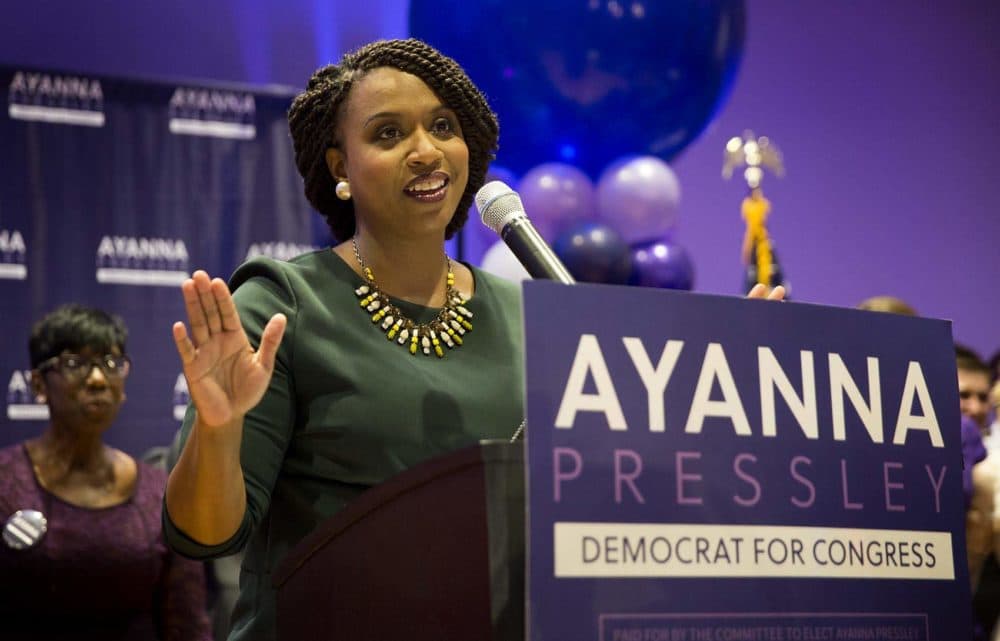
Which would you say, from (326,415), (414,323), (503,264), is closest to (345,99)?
(414,323)

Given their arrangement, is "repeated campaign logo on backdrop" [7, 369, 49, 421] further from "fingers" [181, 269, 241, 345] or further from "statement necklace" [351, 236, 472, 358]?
"fingers" [181, 269, 241, 345]

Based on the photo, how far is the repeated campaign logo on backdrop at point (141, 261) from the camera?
16.5ft

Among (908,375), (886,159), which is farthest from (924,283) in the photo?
(908,375)

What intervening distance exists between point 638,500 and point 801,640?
0.80ft

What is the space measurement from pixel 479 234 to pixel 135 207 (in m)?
1.44

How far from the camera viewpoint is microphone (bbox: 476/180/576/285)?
59.9 inches

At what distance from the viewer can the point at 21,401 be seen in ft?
16.0

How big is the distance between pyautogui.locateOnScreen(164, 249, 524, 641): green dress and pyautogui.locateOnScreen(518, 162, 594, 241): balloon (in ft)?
10.1

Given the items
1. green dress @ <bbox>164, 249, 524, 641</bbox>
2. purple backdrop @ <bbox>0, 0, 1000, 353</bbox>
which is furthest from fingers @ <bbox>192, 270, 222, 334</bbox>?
purple backdrop @ <bbox>0, 0, 1000, 353</bbox>

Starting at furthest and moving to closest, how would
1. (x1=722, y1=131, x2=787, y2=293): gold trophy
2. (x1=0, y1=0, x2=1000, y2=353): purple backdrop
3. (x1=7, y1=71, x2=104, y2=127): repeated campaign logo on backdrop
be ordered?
(x1=0, y1=0, x2=1000, y2=353): purple backdrop < (x1=722, y1=131, x2=787, y2=293): gold trophy < (x1=7, y1=71, x2=104, y2=127): repeated campaign logo on backdrop

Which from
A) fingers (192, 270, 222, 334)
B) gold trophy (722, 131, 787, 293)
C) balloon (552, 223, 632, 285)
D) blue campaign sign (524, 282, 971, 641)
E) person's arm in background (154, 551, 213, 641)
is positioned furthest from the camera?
gold trophy (722, 131, 787, 293)

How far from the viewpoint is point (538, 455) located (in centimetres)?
121

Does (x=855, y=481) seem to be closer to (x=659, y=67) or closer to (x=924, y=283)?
(x=659, y=67)

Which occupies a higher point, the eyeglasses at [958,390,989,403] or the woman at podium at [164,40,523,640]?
the eyeglasses at [958,390,989,403]
